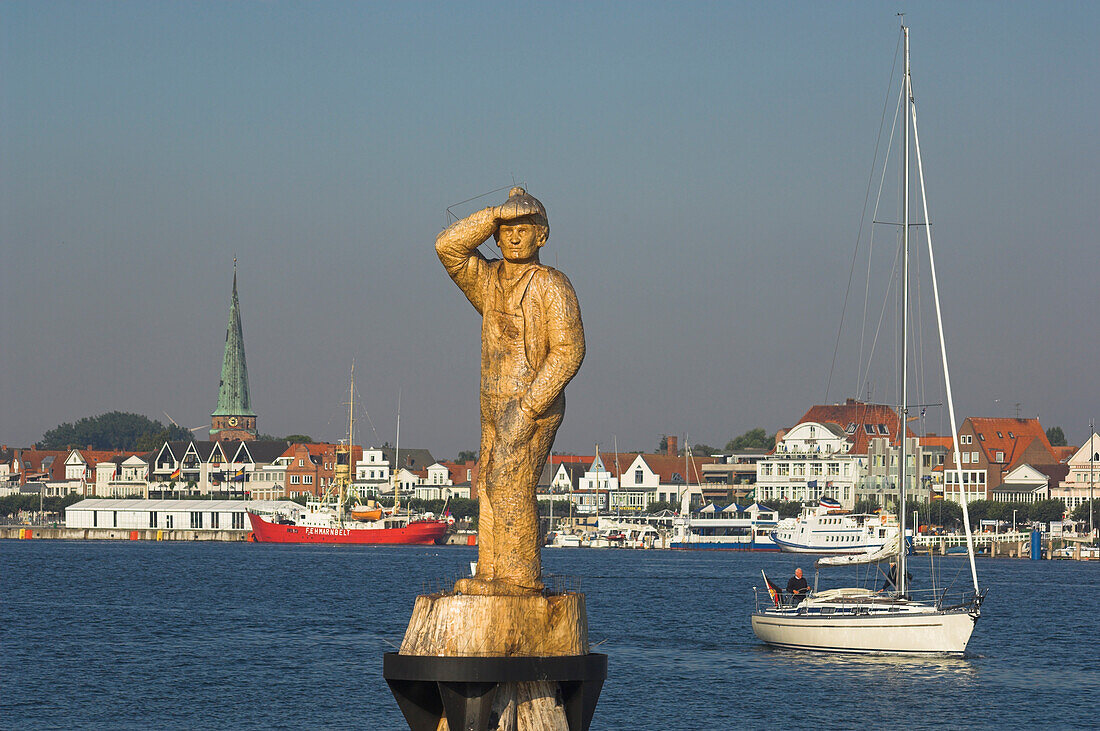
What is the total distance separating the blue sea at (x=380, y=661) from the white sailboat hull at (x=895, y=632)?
555mm

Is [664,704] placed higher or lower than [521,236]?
lower

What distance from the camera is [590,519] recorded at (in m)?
176

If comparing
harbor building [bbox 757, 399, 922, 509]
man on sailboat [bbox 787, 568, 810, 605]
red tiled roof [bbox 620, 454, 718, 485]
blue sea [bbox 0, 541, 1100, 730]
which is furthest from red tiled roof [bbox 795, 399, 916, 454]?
man on sailboat [bbox 787, 568, 810, 605]

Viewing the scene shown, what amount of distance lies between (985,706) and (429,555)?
101427mm

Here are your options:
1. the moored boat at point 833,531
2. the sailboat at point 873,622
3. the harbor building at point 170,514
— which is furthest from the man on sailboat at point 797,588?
the harbor building at point 170,514

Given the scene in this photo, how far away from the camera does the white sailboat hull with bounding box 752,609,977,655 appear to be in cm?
4847

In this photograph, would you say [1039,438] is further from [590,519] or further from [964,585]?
[964,585]

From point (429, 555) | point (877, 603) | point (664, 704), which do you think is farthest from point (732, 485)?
point (664, 704)

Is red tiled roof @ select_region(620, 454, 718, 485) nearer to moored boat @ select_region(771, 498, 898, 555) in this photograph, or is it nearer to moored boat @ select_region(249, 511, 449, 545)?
moored boat @ select_region(249, 511, 449, 545)

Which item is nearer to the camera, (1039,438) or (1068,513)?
(1068,513)

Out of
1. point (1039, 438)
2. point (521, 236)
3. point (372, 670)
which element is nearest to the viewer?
point (521, 236)

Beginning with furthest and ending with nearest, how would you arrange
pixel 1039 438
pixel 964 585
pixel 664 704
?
1. pixel 1039 438
2. pixel 964 585
3. pixel 664 704

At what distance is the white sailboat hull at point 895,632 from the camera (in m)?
48.5

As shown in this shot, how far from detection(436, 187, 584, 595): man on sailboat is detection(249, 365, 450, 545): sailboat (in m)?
152
